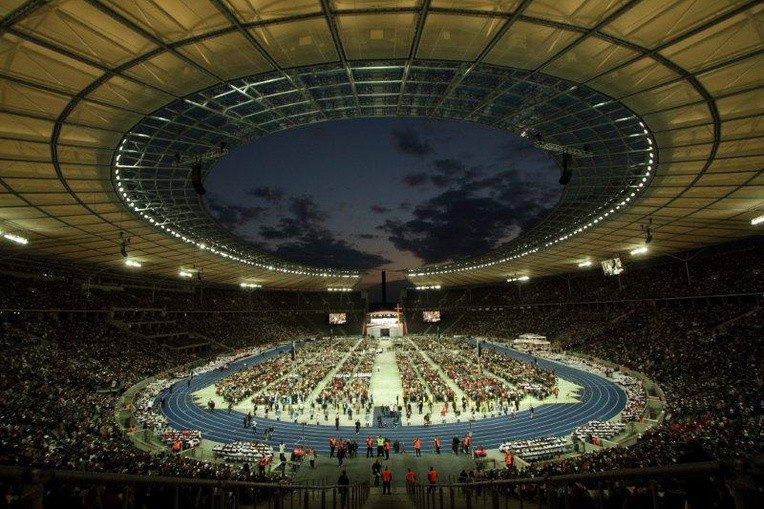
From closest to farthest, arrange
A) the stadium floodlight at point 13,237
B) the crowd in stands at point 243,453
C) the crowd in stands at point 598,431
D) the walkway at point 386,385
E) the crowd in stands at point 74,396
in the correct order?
the crowd in stands at point 74,396 → the crowd in stands at point 243,453 → the crowd in stands at point 598,431 → the stadium floodlight at point 13,237 → the walkway at point 386,385

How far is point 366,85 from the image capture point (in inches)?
656

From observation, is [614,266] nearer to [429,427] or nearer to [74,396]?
[429,427]

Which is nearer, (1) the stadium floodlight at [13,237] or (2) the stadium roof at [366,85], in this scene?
(2) the stadium roof at [366,85]

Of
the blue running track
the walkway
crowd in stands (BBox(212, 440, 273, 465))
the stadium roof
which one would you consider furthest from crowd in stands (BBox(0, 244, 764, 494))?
the stadium roof

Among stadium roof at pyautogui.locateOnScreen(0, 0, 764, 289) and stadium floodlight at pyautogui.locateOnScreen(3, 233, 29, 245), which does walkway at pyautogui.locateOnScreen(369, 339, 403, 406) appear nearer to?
stadium roof at pyautogui.locateOnScreen(0, 0, 764, 289)

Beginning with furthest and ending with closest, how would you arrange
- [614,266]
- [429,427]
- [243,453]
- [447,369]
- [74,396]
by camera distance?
[614,266] → [447,369] → [74,396] → [429,427] → [243,453]

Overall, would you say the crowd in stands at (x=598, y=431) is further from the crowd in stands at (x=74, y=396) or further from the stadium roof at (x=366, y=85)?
the crowd in stands at (x=74, y=396)

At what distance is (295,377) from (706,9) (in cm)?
3709

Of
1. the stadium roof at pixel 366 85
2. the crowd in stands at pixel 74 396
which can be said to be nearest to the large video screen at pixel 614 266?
the stadium roof at pixel 366 85

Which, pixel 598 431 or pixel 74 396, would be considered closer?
pixel 598 431

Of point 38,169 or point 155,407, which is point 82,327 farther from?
point 38,169

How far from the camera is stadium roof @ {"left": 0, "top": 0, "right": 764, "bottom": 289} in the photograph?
407 inches

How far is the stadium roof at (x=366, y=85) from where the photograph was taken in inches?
407

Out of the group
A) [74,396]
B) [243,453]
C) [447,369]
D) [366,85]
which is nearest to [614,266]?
[447,369]
